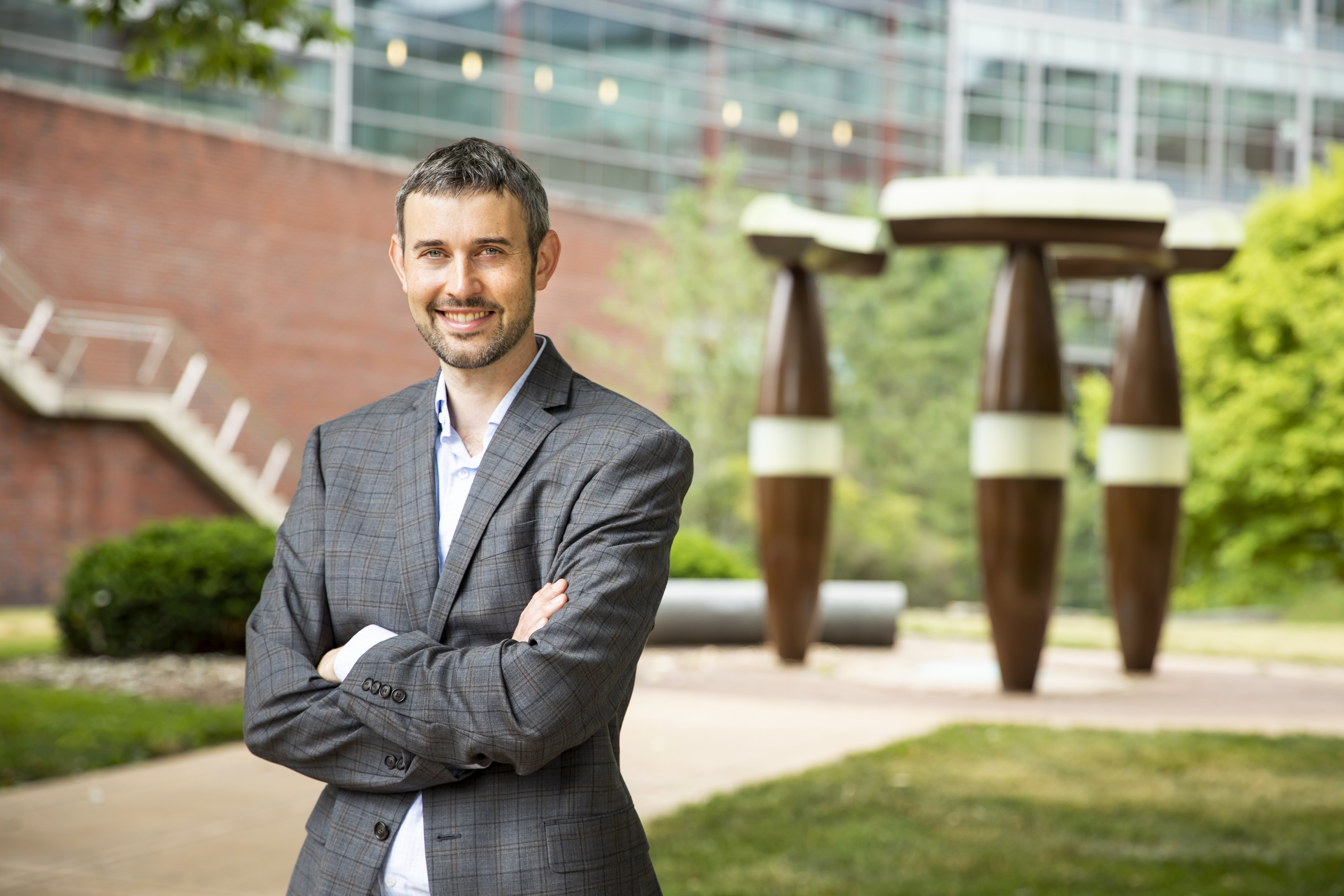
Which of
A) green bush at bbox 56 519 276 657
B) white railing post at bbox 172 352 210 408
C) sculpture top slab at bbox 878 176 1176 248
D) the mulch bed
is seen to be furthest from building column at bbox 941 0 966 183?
the mulch bed

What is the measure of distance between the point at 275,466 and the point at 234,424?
3.21 ft

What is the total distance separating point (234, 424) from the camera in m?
21.7

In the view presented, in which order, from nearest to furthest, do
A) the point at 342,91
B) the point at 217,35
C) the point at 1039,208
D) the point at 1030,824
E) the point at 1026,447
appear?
the point at 1030,824
the point at 217,35
the point at 1039,208
the point at 1026,447
the point at 342,91

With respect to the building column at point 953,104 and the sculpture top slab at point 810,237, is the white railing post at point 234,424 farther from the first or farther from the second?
the building column at point 953,104

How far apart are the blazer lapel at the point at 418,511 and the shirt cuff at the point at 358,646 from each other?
0.19 ft

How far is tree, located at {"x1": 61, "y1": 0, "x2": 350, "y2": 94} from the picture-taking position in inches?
282

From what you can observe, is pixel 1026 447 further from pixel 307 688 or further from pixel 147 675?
pixel 307 688

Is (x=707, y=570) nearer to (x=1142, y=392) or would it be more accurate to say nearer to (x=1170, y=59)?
(x=1142, y=392)

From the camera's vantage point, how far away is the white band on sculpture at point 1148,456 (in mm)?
12055

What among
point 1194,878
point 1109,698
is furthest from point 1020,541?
point 1194,878

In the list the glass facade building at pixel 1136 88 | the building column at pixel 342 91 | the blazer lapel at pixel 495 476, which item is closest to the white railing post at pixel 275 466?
the building column at pixel 342 91

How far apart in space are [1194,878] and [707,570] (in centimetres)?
1039

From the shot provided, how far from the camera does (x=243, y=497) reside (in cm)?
1970

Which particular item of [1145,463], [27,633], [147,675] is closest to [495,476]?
[147,675]
